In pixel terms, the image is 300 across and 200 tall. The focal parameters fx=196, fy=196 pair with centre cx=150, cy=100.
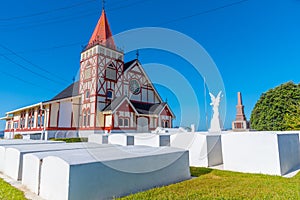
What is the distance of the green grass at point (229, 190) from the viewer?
3.99 m

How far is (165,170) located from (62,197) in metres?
2.62

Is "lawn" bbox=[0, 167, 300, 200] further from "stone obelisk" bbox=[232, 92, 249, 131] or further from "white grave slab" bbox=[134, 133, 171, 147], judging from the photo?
"stone obelisk" bbox=[232, 92, 249, 131]

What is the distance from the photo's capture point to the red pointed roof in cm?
2039

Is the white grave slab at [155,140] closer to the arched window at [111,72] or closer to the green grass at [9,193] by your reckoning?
the green grass at [9,193]

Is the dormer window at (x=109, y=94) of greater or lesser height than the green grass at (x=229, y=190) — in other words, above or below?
above

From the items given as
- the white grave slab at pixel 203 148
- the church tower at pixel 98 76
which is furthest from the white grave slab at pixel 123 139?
the church tower at pixel 98 76

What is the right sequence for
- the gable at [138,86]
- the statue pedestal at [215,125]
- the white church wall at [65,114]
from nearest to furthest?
the statue pedestal at [215,125], the white church wall at [65,114], the gable at [138,86]

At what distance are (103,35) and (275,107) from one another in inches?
734

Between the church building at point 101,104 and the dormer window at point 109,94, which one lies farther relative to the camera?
the dormer window at point 109,94

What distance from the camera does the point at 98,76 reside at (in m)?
19.1

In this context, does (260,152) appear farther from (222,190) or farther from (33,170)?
(33,170)

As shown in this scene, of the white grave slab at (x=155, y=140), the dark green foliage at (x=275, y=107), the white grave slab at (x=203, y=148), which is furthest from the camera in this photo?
the dark green foliage at (x=275, y=107)

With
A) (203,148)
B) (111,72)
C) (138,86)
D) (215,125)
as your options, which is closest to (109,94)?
(111,72)

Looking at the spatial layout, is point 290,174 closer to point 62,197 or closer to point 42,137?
point 62,197
